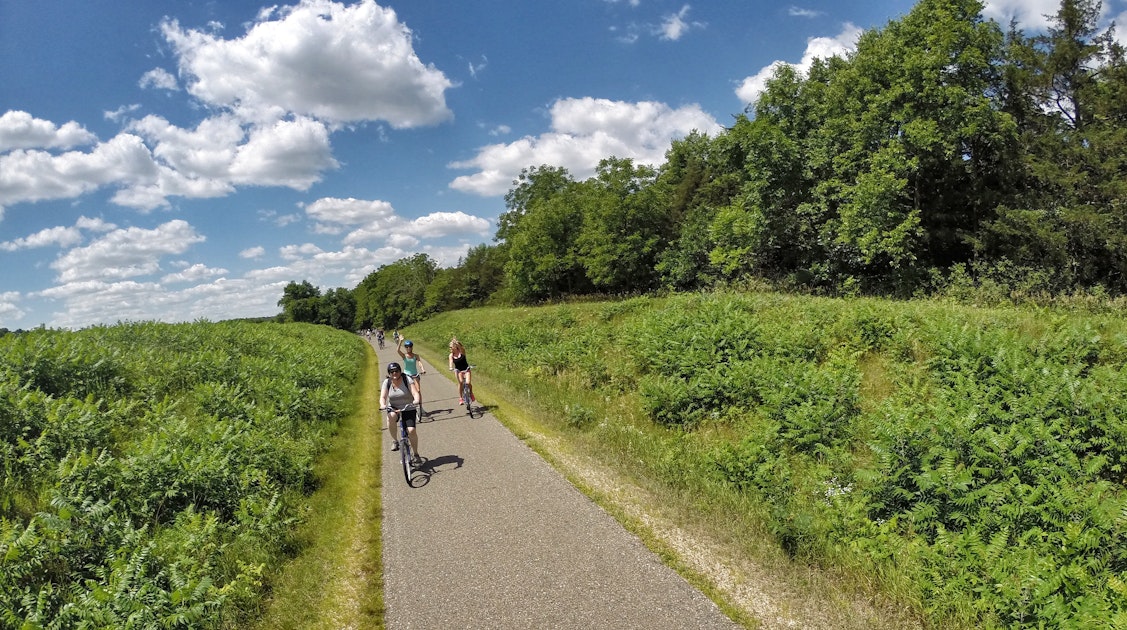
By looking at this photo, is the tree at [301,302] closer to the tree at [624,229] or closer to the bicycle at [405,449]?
the tree at [624,229]

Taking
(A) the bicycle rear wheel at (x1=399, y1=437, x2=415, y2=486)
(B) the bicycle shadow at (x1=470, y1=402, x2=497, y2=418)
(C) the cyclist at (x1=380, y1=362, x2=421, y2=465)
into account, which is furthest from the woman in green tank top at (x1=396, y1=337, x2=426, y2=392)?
(A) the bicycle rear wheel at (x1=399, y1=437, x2=415, y2=486)

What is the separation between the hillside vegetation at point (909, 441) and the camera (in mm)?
4641

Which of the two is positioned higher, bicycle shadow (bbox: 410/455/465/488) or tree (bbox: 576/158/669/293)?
tree (bbox: 576/158/669/293)

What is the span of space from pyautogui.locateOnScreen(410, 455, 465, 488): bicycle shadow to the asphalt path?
0.20 feet

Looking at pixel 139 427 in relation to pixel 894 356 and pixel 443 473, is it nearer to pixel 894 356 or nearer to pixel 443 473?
pixel 443 473

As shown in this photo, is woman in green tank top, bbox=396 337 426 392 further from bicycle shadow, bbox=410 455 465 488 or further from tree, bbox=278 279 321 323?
tree, bbox=278 279 321 323

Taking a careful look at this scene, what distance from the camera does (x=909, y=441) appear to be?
6512 millimetres

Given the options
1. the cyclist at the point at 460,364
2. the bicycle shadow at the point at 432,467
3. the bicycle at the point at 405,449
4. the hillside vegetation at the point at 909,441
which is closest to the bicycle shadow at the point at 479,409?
the cyclist at the point at 460,364

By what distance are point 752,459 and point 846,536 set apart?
82.1 inches

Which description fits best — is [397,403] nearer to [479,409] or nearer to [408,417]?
[408,417]

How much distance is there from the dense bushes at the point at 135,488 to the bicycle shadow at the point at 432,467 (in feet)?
6.62

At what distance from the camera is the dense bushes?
5.10m

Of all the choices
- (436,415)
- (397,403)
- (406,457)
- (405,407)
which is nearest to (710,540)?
(406,457)

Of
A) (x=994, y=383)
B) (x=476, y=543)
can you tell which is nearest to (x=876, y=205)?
(x=994, y=383)
